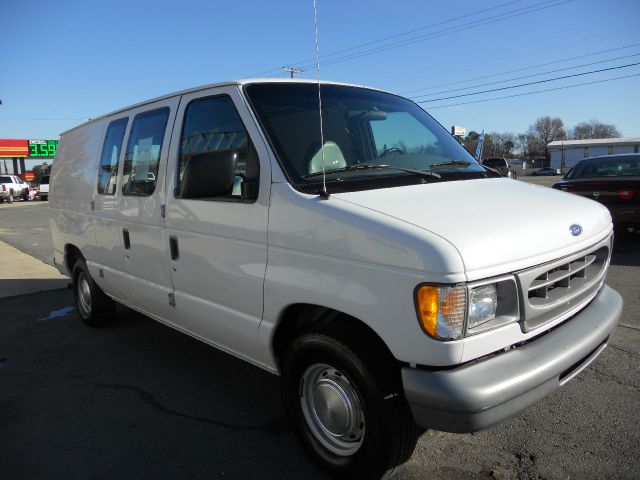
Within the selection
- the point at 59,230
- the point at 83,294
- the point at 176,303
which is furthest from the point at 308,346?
the point at 59,230

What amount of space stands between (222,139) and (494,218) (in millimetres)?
1744

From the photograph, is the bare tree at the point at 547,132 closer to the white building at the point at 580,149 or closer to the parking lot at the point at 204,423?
the white building at the point at 580,149

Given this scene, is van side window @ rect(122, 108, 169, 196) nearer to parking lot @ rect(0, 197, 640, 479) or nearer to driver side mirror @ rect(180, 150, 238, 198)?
driver side mirror @ rect(180, 150, 238, 198)

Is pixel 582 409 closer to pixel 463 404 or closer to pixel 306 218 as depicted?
pixel 463 404

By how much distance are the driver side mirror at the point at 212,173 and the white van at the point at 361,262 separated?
0.04ft

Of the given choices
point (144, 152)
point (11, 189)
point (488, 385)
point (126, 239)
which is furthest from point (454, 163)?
point (11, 189)

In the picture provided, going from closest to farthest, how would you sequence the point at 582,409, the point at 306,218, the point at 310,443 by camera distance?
the point at 306,218
the point at 310,443
the point at 582,409

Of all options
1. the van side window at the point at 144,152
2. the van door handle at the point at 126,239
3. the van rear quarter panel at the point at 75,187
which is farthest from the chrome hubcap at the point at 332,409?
the van rear quarter panel at the point at 75,187

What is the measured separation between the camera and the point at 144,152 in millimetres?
3928

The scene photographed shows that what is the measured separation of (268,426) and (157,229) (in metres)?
1.61

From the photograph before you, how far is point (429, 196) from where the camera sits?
2.57 meters

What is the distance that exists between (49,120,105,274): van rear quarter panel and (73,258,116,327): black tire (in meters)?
0.29

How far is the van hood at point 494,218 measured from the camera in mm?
2084

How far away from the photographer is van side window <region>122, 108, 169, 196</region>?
371 cm
